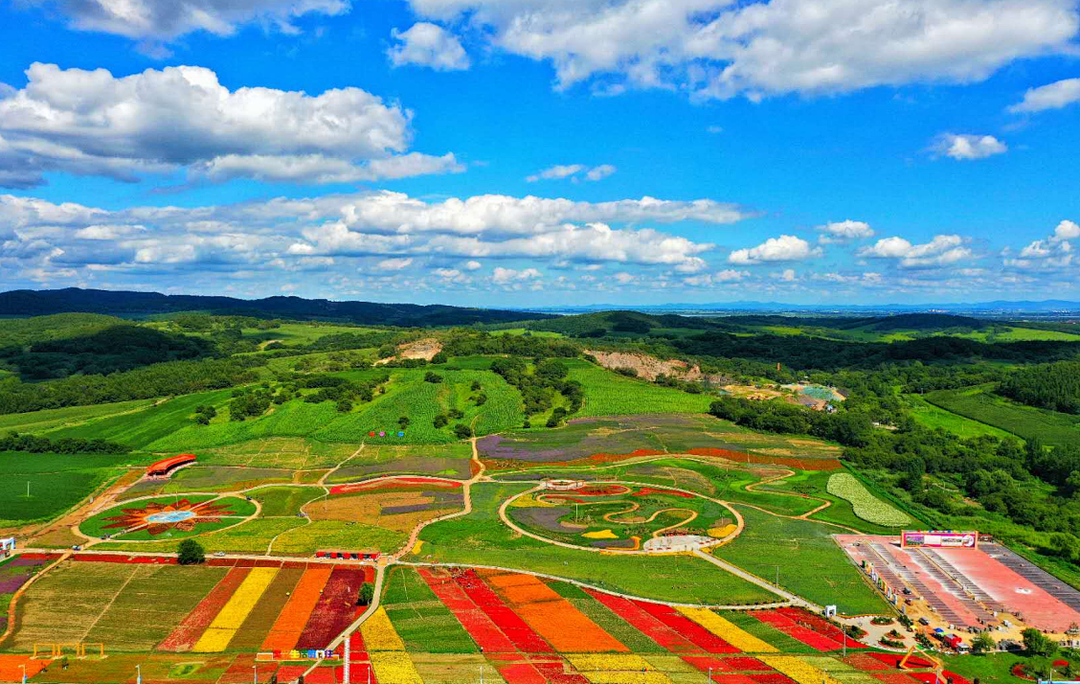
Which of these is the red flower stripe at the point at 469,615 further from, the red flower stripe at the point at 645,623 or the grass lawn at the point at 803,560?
the grass lawn at the point at 803,560

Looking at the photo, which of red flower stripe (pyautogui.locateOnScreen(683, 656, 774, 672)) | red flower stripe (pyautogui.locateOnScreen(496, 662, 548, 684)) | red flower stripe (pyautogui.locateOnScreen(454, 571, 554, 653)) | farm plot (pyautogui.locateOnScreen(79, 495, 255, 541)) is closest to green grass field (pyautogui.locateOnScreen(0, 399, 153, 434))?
farm plot (pyautogui.locateOnScreen(79, 495, 255, 541))

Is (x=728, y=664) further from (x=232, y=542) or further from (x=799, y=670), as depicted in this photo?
(x=232, y=542)

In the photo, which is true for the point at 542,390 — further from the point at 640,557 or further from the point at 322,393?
the point at 640,557

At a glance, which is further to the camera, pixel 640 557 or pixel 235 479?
pixel 235 479

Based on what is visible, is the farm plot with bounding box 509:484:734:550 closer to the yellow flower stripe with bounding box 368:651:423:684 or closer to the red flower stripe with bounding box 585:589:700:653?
the red flower stripe with bounding box 585:589:700:653


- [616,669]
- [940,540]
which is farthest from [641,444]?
[616,669]

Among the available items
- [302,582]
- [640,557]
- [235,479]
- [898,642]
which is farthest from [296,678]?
[235,479]
